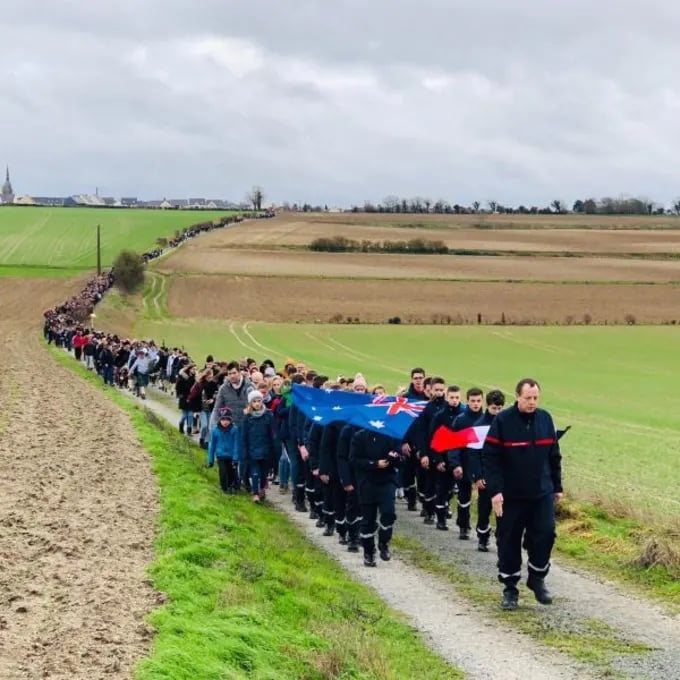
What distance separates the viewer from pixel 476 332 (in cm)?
7206

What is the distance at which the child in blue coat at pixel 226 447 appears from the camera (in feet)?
59.2

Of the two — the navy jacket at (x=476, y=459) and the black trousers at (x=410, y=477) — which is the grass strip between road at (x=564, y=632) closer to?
the navy jacket at (x=476, y=459)

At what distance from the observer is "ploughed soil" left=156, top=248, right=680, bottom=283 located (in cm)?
9781

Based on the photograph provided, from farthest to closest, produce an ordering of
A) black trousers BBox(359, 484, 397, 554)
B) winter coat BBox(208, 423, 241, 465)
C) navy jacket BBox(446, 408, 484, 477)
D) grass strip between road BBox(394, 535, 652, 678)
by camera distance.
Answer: winter coat BBox(208, 423, 241, 465) → navy jacket BBox(446, 408, 484, 477) → black trousers BBox(359, 484, 397, 554) → grass strip between road BBox(394, 535, 652, 678)

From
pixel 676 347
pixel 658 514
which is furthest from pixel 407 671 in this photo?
pixel 676 347

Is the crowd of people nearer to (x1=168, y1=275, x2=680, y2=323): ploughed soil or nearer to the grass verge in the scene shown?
the grass verge

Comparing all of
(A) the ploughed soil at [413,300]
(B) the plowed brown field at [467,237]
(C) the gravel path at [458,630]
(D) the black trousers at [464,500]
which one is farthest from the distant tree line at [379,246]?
(C) the gravel path at [458,630]

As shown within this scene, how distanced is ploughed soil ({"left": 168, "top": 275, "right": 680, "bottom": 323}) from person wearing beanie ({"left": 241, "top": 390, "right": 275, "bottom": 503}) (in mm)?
60645

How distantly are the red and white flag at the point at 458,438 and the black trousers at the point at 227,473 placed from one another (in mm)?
4237

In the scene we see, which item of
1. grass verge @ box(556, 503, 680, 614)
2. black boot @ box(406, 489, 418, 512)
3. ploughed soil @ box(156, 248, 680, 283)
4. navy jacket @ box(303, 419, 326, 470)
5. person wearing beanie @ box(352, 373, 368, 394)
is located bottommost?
black boot @ box(406, 489, 418, 512)

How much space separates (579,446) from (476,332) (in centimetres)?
4507

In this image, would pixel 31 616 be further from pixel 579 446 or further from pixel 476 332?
pixel 476 332

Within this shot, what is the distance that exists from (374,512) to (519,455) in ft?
10.0

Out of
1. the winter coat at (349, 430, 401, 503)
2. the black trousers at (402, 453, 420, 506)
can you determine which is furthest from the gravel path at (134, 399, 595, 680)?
the black trousers at (402, 453, 420, 506)
